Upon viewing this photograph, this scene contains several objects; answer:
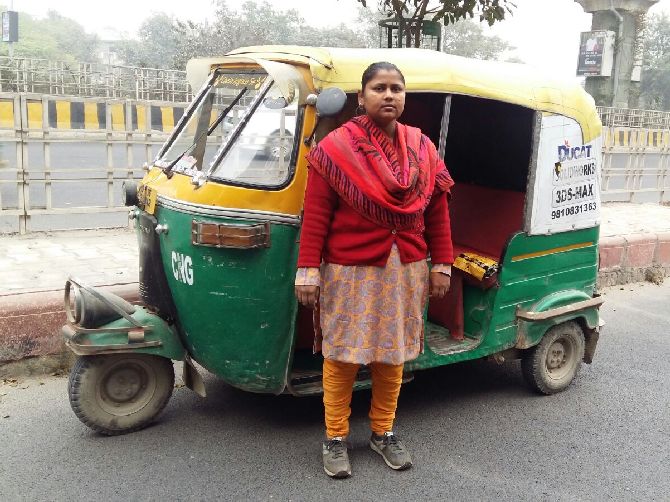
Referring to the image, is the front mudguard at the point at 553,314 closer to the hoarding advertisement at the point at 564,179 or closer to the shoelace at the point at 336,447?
the hoarding advertisement at the point at 564,179

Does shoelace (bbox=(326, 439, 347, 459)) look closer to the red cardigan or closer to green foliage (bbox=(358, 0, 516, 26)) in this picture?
the red cardigan

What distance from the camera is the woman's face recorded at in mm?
2990

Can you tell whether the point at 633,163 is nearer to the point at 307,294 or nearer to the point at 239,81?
the point at 239,81

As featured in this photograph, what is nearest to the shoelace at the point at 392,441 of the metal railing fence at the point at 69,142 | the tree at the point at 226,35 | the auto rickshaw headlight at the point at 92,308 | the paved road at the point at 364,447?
the paved road at the point at 364,447

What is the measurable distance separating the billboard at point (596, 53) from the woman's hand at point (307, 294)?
28260 mm

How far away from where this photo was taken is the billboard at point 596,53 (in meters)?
27.8

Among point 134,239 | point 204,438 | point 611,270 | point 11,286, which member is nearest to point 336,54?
point 204,438

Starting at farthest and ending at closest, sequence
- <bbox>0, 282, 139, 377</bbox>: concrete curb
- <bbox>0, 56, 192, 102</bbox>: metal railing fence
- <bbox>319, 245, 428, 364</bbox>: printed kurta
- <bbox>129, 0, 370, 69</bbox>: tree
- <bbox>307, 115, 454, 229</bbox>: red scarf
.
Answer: <bbox>129, 0, 370, 69</bbox>: tree
<bbox>0, 56, 192, 102</bbox>: metal railing fence
<bbox>0, 282, 139, 377</bbox>: concrete curb
<bbox>319, 245, 428, 364</bbox>: printed kurta
<bbox>307, 115, 454, 229</bbox>: red scarf

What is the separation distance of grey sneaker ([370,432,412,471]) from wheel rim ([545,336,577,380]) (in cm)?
145

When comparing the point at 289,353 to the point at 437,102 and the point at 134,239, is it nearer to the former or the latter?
the point at 437,102

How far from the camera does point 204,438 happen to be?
11.7ft

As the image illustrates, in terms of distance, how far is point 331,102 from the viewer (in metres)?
3.05

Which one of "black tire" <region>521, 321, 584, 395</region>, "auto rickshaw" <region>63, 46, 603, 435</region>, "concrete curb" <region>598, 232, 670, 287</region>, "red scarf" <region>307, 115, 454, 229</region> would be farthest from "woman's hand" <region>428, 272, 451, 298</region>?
"concrete curb" <region>598, 232, 670, 287</region>

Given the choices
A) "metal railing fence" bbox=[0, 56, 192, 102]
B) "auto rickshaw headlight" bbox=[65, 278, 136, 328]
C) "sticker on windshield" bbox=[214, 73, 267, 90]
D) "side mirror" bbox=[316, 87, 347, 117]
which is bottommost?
"auto rickshaw headlight" bbox=[65, 278, 136, 328]
